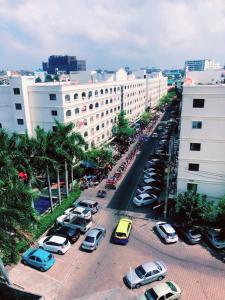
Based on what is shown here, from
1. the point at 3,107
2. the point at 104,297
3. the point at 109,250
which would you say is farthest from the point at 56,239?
the point at 3,107

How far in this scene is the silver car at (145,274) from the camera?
841 inches

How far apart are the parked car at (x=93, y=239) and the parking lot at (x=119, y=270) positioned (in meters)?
0.53

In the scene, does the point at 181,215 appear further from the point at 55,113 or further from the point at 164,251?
the point at 55,113

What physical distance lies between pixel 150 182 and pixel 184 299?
2124 cm

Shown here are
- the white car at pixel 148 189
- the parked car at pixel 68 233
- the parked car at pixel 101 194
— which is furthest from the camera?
the white car at pixel 148 189

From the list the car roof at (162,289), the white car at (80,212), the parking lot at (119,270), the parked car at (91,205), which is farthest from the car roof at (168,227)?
the parked car at (91,205)

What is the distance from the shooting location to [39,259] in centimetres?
2333

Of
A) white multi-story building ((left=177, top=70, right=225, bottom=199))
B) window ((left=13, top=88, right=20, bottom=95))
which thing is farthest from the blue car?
window ((left=13, top=88, right=20, bottom=95))

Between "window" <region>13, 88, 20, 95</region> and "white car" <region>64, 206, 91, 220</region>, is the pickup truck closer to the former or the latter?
"white car" <region>64, 206, 91, 220</region>

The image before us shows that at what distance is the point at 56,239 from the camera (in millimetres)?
25859

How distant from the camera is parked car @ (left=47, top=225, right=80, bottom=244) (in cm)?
2705

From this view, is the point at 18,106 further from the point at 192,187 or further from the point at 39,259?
the point at 192,187

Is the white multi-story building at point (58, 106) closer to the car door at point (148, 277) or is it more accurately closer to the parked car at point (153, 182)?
the parked car at point (153, 182)

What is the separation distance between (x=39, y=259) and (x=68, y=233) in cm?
459
